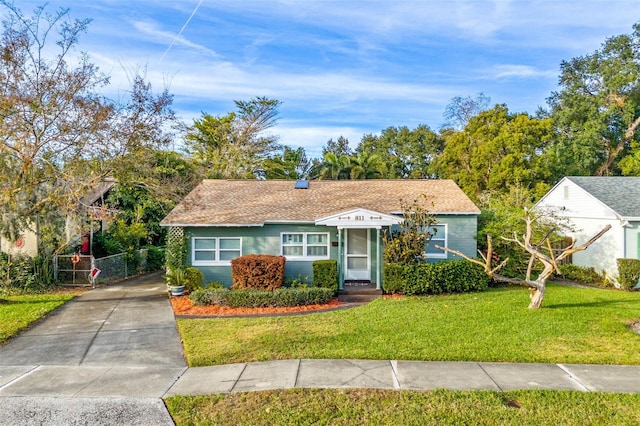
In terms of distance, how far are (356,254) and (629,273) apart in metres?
10.1

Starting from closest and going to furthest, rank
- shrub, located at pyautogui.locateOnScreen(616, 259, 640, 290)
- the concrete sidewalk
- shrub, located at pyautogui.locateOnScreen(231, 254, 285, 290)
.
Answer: the concrete sidewalk < shrub, located at pyautogui.locateOnScreen(231, 254, 285, 290) < shrub, located at pyautogui.locateOnScreen(616, 259, 640, 290)

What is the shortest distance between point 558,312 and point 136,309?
11.7m

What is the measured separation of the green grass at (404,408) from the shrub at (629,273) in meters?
11.5

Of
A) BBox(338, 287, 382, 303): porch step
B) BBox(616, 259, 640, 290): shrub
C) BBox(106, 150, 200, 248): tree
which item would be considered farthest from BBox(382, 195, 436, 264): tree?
BBox(106, 150, 200, 248): tree

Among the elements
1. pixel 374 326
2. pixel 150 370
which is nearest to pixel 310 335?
pixel 374 326

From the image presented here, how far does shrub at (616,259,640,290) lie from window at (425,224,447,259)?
6551 mm

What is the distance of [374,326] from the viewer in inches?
374

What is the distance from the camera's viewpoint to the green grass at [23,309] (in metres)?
9.66

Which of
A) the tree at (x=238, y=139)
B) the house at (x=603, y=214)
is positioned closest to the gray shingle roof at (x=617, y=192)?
the house at (x=603, y=214)

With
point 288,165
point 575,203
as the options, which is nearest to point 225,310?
point 575,203

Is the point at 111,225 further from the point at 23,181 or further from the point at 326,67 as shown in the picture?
the point at 326,67

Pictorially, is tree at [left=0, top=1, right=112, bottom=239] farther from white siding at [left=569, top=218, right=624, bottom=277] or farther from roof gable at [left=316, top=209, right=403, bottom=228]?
white siding at [left=569, top=218, right=624, bottom=277]

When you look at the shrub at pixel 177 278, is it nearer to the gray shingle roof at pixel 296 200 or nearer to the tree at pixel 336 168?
the gray shingle roof at pixel 296 200

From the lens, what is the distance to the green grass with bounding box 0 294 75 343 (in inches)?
380
